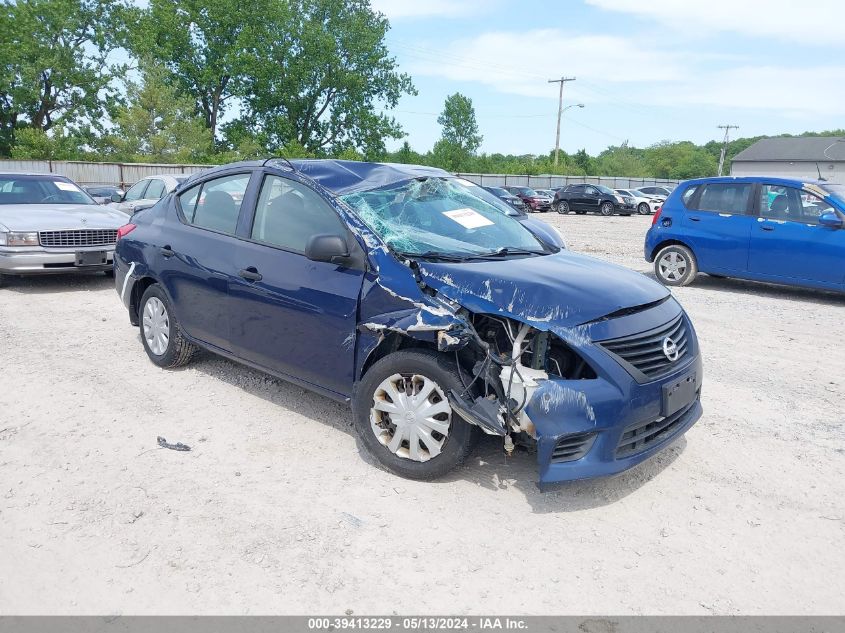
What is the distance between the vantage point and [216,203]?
5.09 meters

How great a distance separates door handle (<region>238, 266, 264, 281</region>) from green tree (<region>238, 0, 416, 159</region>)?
50.6m

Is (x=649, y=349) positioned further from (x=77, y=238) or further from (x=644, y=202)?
(x=644, y=202)

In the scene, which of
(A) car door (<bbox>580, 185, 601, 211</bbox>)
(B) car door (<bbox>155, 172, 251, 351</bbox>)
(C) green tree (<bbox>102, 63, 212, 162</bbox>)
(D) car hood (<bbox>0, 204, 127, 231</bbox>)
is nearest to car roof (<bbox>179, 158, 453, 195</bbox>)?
(B) car door (<bbox>155, 172, 251, 351</bbox>)

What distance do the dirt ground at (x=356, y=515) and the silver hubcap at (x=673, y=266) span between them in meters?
5.15

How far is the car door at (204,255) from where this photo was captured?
480 cm

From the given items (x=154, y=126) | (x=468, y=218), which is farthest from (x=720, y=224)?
(x=154, y=126)

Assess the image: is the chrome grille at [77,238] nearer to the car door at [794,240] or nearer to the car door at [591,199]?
the car door at [794,240]

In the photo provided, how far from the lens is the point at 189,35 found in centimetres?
5131

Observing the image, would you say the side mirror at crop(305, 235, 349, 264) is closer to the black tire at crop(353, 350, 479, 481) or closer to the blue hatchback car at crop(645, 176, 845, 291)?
the black tire at crop(353, 350, 479, 481)

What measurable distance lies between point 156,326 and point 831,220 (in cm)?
821

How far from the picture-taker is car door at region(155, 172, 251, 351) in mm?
4801
